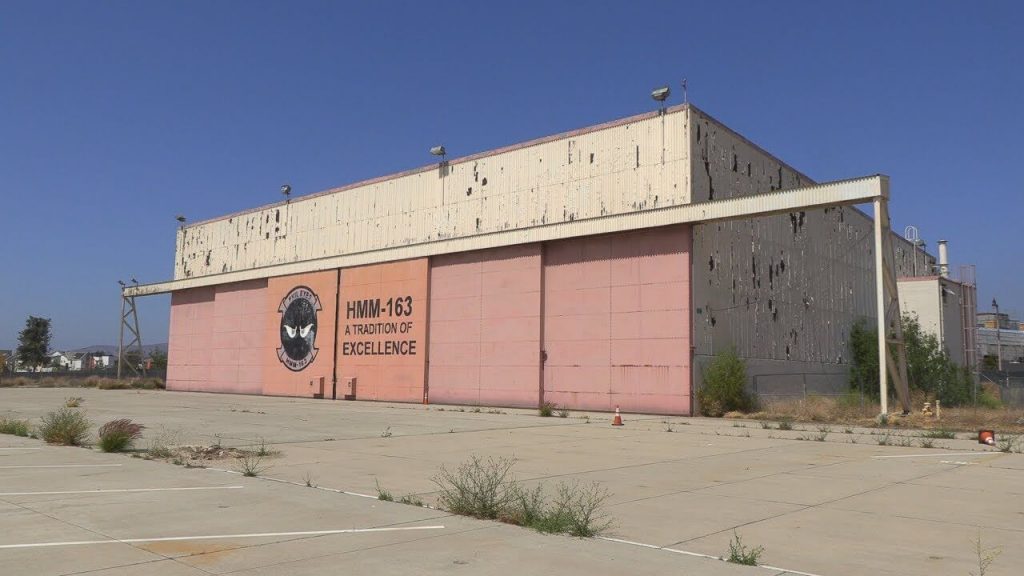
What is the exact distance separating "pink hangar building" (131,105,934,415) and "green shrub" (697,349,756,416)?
0.54m

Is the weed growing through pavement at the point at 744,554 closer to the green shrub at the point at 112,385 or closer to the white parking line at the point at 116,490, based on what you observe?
the white parking line at the point at 116,490

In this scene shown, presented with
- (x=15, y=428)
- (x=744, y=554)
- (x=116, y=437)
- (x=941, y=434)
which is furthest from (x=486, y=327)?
(x=744, y=554)

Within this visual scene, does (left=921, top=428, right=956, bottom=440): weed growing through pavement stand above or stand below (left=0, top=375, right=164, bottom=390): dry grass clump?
above

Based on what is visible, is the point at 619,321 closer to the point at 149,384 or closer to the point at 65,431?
the point at 65,431

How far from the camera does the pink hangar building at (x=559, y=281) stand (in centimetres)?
3033

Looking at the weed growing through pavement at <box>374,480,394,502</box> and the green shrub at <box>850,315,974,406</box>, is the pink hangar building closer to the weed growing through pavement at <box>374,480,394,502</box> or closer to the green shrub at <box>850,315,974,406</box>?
the green shrub at <box>850,315,974,406</box>

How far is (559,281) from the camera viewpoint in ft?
110

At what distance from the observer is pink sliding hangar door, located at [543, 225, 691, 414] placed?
1163 inches

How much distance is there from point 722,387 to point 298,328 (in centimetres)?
2594

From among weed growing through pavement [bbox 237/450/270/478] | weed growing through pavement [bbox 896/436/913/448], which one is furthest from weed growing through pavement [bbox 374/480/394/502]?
weed growing through pavement [bbox 896/436/913/448]

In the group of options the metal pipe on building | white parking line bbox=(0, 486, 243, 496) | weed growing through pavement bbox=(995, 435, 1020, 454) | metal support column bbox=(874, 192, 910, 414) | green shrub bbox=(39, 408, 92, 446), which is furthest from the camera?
the metal pipe on building

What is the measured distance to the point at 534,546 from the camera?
7.66 metres

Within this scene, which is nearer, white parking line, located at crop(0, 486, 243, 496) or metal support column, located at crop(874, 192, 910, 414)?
white parking line, located at crop(0, 486, 243, 496)

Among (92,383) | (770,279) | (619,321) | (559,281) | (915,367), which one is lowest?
(92,383)
